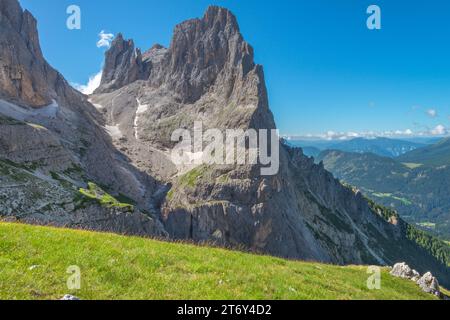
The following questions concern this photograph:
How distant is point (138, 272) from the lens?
697 inches

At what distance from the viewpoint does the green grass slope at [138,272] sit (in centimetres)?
1541

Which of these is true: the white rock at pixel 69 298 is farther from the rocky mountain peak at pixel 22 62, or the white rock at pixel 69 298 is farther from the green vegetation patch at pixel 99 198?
the rocky mountain peak at pixel 22 62

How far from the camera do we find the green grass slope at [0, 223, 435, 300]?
15406mm

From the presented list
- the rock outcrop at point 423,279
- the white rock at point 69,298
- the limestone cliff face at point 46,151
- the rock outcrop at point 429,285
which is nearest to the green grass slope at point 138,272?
the white rock at point 69,298

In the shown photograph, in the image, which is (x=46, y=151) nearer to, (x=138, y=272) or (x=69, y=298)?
(x=138, y=272)

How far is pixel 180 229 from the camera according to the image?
448 feet

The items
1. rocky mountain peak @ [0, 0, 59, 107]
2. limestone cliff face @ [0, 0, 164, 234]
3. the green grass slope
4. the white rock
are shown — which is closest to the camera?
the white rock

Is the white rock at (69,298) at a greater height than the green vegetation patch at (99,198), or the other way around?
the white rock at (69,298)

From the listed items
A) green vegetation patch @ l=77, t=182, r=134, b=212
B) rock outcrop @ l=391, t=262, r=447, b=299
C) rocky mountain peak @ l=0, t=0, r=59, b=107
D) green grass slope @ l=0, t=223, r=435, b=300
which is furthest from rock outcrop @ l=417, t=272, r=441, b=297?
rocky mountain peak @ l=0, t=0, r=59, b=107

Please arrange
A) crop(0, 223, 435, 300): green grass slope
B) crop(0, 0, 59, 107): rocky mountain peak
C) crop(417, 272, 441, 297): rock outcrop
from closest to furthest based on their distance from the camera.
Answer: crop(0, 223, 435, 300): green grass slope
crop(417, 272, 441, 297): rock outcrop
crop(0, 0, 59, 107): rocky mountain peak

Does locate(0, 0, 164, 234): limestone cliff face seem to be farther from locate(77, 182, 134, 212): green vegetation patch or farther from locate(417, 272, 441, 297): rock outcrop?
locate(417, 272, 441, 297): rock outcrop

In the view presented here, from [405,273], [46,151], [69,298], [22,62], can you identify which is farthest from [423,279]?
[22,62]

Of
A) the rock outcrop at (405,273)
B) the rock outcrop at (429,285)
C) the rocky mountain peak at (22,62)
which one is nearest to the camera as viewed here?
the rock outcrop at (429,285)

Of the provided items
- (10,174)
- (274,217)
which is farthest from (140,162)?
(10,174)
